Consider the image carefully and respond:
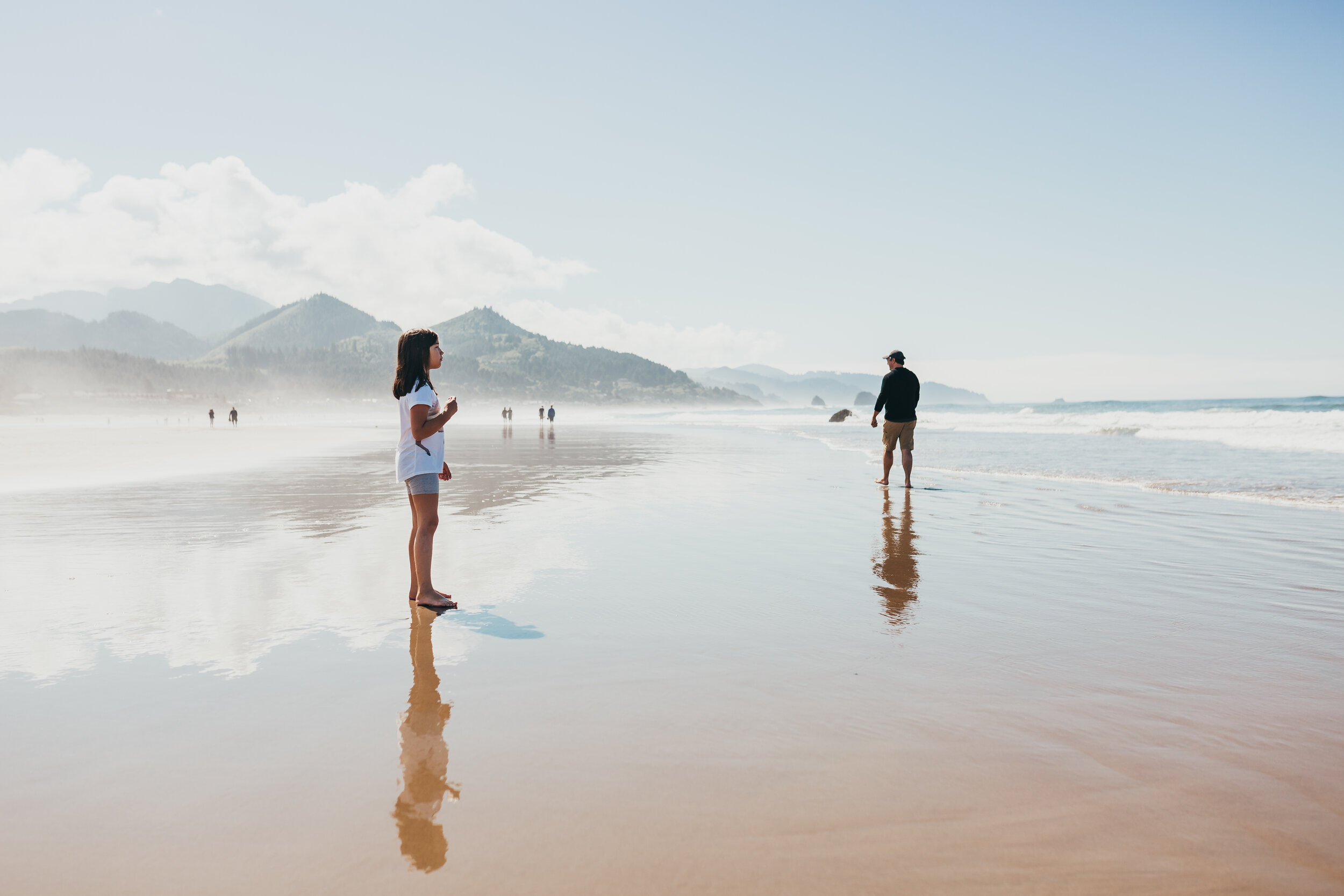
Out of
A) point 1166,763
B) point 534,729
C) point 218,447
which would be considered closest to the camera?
point 1166,763

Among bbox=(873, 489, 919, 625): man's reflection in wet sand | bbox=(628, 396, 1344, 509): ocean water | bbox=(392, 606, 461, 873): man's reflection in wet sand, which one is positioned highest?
bbox=(628, 396, 1344, 509): ocean water

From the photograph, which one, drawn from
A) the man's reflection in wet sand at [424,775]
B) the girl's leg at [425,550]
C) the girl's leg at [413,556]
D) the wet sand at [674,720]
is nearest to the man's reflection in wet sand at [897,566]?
the wet sand at [674,720]

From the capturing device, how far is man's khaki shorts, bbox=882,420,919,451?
1294 cm

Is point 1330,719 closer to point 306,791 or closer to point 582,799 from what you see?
point 582,799

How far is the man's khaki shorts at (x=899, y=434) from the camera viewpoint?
12.9 meters

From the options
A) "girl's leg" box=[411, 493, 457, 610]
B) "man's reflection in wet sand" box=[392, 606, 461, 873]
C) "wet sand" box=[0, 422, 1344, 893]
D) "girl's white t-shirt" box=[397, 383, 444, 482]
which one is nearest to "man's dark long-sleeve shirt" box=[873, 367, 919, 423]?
"wet sand" box=[0, 422, 1344, 893]

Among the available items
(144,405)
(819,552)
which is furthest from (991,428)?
(144,405)

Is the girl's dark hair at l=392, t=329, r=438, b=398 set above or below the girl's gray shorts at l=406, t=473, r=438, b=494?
above

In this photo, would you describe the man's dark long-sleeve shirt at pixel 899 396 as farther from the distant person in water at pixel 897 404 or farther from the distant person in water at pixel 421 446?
the distant person in water at pixel 421 446

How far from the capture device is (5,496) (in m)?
11.1

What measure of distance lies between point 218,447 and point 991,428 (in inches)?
1487

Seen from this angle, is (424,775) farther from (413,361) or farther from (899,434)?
(899,434)

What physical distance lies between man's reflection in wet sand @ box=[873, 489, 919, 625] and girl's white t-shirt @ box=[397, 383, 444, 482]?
3539mm

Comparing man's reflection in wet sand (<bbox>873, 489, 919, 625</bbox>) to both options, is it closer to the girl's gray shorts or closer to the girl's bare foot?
the girl's bare foot
